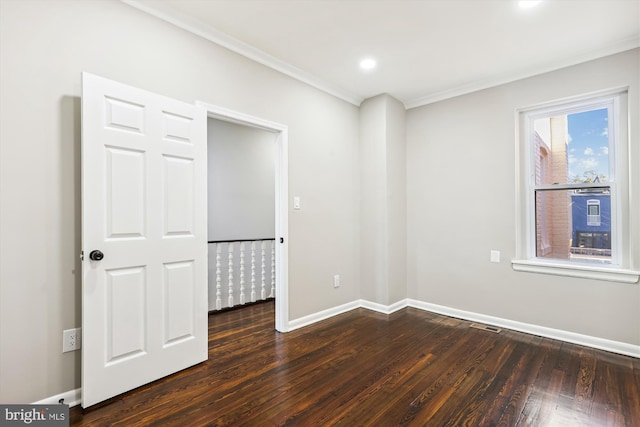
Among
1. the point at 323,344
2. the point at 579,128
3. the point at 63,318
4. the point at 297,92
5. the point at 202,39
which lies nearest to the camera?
the point at 63,318

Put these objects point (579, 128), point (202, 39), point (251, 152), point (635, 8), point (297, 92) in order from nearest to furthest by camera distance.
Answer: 1. point (635, 8)
2. point (202, 39)
3. point (579, 128)
4. point (297, 92)
5. point (251, 152)

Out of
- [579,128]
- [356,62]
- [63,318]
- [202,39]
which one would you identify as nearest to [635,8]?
[579,128]

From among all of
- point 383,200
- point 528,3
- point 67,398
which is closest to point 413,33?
point 528,3

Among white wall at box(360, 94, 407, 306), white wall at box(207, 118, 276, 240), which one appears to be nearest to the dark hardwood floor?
white wall at box(360, 94, 407, 306)

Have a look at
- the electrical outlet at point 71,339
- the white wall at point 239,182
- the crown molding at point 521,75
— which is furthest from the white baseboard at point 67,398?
the crown molding at point 521,75

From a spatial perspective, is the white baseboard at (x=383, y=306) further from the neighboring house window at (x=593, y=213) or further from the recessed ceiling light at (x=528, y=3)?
the recessed ceiling light at (x=528, y=3)

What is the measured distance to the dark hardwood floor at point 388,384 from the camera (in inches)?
71.5

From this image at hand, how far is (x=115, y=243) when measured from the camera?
6.58 feet

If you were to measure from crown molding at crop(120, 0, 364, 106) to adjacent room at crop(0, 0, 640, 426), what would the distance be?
0.02 meters

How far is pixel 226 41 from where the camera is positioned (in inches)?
105

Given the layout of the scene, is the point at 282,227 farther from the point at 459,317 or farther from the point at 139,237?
the point at 459,317

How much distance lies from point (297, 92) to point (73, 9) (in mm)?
1897

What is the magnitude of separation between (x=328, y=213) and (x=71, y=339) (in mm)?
2499

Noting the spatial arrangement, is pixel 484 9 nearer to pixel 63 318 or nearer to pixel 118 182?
pixel 118 182
